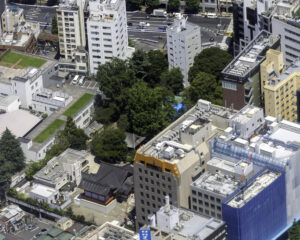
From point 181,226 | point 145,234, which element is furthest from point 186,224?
point 145,234

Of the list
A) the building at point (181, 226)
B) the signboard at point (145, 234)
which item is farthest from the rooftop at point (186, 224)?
the signboard at point (145, 234)

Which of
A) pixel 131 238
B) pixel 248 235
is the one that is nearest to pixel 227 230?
pixel 248 235

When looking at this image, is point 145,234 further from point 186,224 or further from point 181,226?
point 186,224

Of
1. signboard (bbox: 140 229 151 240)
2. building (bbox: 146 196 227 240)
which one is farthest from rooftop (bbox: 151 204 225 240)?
signboard (bbox: 140 229 151 240)

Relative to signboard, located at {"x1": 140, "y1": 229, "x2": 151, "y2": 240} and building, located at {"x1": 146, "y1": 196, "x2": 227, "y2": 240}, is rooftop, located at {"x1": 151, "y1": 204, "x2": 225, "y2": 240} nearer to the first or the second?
building, located at {"x1": 146, "y1": 196, "x2": 227, "y2": 240}

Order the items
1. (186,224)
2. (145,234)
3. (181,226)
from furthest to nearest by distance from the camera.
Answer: (186,224) → (181,226) → (145,234)

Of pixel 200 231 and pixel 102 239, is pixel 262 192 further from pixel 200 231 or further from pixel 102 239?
pixel 102 239

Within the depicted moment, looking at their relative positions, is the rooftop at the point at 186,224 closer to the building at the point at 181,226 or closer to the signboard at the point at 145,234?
the building at the point at 181,226

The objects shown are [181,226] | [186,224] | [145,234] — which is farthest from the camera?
[186,224]
